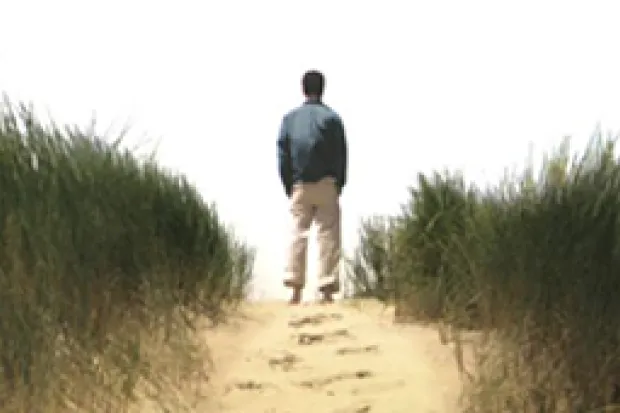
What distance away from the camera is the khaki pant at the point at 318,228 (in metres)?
7.00

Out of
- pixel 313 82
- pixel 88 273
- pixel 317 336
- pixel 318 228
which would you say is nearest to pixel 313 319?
pixel 317 336

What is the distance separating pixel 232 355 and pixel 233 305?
113 centimetres

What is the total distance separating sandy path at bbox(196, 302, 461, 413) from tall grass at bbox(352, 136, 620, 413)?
23 centimetres

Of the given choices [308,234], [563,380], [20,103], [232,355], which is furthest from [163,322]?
[308,234]

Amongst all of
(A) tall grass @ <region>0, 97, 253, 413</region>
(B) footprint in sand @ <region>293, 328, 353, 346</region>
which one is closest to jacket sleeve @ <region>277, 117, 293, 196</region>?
(A) tall grass @ <region>0, 97, 253, 413</region>

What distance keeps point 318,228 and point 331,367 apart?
236cm

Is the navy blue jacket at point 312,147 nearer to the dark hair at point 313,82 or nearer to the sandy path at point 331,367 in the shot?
the dark hair at point 313,82

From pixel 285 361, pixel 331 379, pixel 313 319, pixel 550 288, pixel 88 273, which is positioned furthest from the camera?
pixel 313 319

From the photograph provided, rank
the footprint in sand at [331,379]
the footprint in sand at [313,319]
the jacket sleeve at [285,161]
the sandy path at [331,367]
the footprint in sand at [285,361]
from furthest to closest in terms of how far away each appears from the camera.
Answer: the jacket sleeve at [285,161] < the footprint in sand at [313,319] < the footprint in sand at [285,361] < the footprint in sand at [331,379] < the sandy path at [331,367]

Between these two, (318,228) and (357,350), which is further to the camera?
(318,228)

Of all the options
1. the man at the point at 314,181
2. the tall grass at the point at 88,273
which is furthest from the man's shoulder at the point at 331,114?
the tall grass at the point at 88,273

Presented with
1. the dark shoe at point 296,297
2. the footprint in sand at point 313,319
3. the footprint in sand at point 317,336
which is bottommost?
the footprint in sand at point 317,336

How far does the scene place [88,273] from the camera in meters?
4.38

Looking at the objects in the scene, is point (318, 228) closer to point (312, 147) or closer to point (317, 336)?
point (312, 147)
